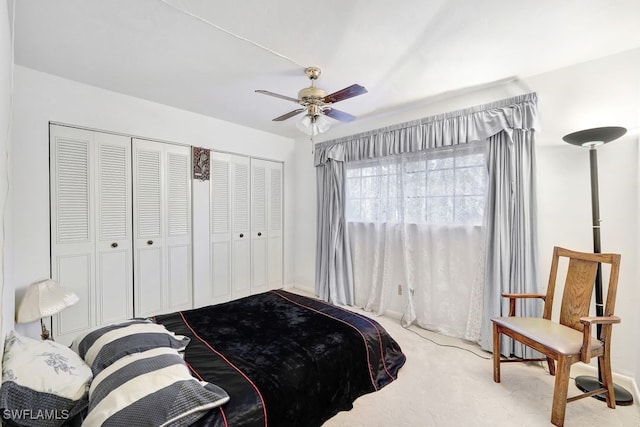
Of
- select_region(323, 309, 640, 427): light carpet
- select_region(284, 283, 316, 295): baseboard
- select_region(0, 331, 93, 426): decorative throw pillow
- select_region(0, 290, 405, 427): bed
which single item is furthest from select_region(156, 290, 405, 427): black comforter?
select_region(284, 283, 316, 295): baseboard

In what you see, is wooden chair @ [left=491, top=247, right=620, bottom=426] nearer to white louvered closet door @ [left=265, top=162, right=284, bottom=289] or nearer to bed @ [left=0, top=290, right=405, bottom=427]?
bed @ [left=0, top=290, right=405, bottom=427]

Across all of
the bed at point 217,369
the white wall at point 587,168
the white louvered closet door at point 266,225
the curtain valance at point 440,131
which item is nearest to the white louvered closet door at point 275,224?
the white louvered closet door at point 266,225

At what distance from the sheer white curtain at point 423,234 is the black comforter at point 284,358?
1090mm

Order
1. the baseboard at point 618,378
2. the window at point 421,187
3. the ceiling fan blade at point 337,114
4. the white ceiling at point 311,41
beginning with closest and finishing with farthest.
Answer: the white ceiling at point 311,41, the baseboard at point 618,378, the ceiling fan blade at point 337,114, the window at point 421,187

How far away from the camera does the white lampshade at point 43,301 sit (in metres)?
2.22

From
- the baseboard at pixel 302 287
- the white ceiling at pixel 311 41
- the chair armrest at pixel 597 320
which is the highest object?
the white ceiling at pixel 311 41

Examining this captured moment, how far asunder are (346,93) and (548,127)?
192 cm

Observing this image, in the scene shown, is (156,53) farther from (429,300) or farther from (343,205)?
(429,300)

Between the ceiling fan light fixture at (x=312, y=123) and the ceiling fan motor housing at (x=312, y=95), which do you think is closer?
the ceiling fan motor housing at (x=312, y=95)

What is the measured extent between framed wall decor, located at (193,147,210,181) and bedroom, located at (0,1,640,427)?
0.51 m

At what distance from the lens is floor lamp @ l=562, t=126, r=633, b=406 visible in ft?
6.47

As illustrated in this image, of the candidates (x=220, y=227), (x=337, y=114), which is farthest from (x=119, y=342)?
(x=220, y=227)

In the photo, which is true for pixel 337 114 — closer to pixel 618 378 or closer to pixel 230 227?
pixel 230 227

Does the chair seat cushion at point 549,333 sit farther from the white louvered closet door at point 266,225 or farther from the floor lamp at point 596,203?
the white louvered closet door at point 266,225
